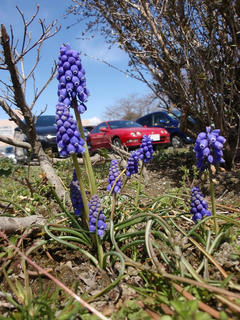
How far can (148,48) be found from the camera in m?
4.45

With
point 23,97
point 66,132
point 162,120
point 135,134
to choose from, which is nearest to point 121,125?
point 135,134

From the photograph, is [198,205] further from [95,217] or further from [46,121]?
[46,121]

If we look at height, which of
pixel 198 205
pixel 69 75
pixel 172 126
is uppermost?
pixel 69 75

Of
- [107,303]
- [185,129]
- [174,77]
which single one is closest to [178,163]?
[185,129]

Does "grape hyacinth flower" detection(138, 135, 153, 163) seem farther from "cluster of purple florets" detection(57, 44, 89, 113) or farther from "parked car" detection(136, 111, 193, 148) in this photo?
"parked car" detection(136, 111, 193, 148)

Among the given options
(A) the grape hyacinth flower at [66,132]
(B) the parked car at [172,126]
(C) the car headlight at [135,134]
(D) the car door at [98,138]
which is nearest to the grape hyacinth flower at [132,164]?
(A) the grape hyacinth flower at [66,132]

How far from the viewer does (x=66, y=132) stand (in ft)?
4.48

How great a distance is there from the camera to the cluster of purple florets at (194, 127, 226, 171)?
4.96ft

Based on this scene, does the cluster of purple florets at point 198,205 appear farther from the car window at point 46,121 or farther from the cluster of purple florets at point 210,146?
the car window at point 46,121

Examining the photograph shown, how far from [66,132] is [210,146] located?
0.91 metres

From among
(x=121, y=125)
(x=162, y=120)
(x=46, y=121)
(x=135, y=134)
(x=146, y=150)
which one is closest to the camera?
(x=146, y=150)

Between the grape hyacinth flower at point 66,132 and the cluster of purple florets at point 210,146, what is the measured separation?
2.49 feet

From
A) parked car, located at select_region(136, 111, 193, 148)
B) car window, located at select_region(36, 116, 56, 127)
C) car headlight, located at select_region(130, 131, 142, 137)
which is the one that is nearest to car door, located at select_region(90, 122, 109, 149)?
car headlight, located at select_region(130, 131, 142, 137)

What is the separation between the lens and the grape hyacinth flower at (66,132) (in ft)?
4.43
